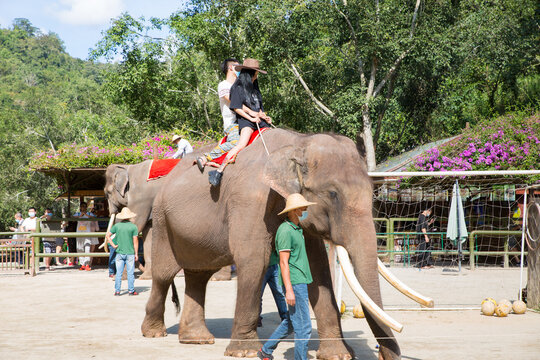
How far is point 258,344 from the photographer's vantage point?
254 inches

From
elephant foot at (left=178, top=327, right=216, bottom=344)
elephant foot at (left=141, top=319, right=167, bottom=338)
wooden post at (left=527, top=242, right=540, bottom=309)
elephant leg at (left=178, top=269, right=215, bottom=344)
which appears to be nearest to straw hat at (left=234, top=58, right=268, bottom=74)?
elephant leg at (left=178, top=269, right=215, bottom=344)

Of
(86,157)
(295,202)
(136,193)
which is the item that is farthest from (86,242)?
(295,202)

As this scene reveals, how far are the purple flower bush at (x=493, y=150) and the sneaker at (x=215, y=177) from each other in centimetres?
1556

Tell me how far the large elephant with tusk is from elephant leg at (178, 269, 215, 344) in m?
0.02

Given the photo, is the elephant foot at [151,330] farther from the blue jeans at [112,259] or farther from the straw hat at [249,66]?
the blue jeans at [112,259]

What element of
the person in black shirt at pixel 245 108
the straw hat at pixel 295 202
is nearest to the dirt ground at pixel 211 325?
the straw hat at pixel 295 202

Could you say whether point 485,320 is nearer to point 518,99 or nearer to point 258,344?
point 258,344

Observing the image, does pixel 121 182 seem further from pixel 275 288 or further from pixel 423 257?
pixel 423 257

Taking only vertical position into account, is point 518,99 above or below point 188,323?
above

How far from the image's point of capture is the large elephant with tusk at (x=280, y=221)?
19.0 ft

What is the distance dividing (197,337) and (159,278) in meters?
0.84

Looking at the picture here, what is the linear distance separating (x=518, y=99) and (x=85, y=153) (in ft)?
83.7

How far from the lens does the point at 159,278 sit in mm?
7660

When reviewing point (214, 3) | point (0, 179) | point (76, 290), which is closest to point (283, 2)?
point (214, 3)
